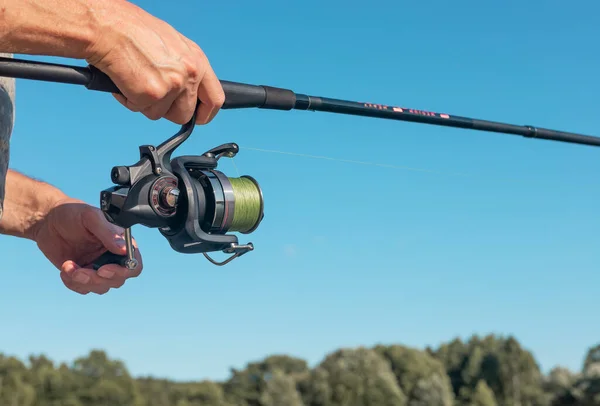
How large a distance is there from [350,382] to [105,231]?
42.5 metres

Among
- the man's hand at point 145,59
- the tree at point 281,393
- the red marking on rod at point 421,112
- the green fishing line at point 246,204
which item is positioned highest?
the tree at point 281,393

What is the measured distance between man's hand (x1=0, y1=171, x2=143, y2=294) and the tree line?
41337 millimetres

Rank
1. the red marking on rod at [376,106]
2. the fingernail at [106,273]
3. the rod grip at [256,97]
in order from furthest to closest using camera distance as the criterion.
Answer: the red marking on rod at [376,106] < the fingernail at [106,273] < the rod grip at [256,97]

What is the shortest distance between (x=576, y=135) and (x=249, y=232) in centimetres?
240

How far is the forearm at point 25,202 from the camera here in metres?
3.68

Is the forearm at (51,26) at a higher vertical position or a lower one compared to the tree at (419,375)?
lower

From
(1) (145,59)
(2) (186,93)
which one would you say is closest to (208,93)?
(2) (186,93)

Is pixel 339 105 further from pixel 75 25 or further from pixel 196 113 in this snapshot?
pixel 75 25

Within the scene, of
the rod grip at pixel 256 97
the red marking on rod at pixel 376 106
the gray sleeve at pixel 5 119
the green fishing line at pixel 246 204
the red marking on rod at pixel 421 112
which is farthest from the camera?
the red marking on rod at pixel 421 112

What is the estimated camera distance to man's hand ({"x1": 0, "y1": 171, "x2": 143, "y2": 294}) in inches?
139

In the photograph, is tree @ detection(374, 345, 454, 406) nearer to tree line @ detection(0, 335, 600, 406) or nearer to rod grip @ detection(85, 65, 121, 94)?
tree line @ detection(0, 335, 600, 406)

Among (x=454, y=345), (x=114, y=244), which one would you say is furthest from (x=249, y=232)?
(x=454, y=345)

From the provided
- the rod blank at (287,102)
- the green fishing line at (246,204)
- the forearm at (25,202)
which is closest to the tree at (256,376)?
the rod blank at (287,102)

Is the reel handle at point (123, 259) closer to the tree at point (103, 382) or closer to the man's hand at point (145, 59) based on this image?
the man's hand at point (145, 59)
